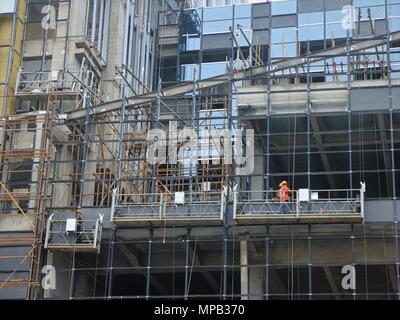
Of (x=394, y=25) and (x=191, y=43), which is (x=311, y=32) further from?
(x=191, y=43)

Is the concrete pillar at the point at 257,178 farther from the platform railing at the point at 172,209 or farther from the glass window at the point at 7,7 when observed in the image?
the glass window at the point at 7,7

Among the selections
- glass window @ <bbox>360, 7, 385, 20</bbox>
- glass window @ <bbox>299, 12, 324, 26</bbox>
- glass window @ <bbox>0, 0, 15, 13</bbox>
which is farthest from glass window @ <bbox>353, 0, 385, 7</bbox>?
glass window @ <bbox>0, 0, 15, 13</bbox>

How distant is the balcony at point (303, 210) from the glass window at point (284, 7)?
23.5m

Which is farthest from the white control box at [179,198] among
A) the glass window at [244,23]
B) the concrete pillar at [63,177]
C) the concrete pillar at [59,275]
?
the glass window at [244,23]

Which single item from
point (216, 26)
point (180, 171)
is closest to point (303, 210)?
point (180, 171)

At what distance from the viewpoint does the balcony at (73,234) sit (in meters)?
38.4

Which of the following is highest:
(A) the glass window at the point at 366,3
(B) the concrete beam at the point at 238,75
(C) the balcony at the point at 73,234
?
(A) the glass window at the point at 366,3

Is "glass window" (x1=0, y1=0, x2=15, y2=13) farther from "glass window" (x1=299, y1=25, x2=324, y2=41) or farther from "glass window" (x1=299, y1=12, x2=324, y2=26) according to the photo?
"glass window" (x1=299, y1=12, x2=324, y2=26)

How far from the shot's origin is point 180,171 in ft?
151

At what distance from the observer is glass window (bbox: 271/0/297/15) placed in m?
58.4

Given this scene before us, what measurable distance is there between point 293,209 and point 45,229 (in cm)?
1073

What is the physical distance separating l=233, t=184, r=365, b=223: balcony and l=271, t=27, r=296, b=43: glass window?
865 inches

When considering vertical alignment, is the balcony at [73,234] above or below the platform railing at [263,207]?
below
